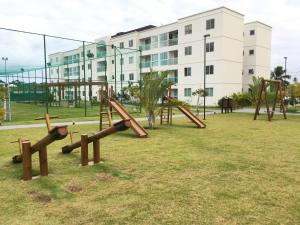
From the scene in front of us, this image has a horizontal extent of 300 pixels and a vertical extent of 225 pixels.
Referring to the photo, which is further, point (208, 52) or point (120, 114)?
point (208, 52)

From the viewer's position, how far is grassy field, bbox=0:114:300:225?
3.70m

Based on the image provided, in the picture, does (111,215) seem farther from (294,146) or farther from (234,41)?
(234,41)

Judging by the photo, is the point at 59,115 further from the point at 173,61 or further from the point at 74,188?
the point at 173,61

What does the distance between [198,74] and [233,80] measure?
14.3ft

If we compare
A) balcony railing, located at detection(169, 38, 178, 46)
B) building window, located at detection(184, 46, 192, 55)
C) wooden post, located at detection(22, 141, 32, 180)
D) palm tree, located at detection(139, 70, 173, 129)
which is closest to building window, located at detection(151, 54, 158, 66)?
balcony railing, located at detection(169, 38, 178, 46)

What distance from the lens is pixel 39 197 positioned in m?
4.39

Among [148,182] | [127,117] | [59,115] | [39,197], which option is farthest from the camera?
[59,115]

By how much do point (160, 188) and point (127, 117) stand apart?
25.1 feet

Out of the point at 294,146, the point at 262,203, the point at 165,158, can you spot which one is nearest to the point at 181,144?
the point at 165,158

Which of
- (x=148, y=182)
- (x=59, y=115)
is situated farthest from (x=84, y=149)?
(x=59, y=115)

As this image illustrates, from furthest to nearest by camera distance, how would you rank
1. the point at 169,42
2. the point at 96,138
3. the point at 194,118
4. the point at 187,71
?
1. the point at 169,42
2. the point at 187,71
3. the point at 194,118
4. the point at 96,138

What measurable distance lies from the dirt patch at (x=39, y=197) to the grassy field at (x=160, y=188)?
15 mm

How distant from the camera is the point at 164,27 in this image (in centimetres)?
4012

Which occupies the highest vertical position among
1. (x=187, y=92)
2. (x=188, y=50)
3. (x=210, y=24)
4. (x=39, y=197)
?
(x=210, y=24)
